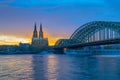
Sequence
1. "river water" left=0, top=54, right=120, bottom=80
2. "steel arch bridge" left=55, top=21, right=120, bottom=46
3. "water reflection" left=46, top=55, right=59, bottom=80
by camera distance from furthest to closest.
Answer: "steel arch bridge" left=55, top=21, right=120, bottom=46 < "water reflection" left=46, top=55, right=59, bottom=80 < "river water" left=0, top=54, right=120, bottom=80

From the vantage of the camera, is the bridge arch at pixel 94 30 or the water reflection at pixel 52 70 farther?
the bridge arch at pixel 94 30

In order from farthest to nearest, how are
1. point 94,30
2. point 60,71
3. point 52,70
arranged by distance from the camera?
point 94,30 < point 52,70 < point 60,71

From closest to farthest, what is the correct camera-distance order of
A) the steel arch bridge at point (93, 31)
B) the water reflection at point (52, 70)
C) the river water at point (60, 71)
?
the river water at point (60, 71)
the water reflection at point (52, 70)
the steel arch bridge at point (93, 31)

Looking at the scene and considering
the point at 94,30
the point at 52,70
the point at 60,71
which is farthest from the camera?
the point at 94,30

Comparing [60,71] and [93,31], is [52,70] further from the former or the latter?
[93,31]

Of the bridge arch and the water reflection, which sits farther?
the bridge arch

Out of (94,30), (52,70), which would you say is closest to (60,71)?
(52,70)

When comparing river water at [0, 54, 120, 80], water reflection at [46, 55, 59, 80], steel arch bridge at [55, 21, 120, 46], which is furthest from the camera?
steel arch bridge at [55, 21, 120, 46]

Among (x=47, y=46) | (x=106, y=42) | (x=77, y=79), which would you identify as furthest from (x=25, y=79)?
(x=47, y=46)

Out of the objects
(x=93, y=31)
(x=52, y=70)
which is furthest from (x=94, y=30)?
(x=52, y=70)

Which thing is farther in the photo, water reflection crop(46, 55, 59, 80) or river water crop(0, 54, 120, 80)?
water reflection crop(46, 55, 59, 80)

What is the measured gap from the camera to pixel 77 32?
121 meters

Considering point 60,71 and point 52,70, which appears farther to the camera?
point 52,70

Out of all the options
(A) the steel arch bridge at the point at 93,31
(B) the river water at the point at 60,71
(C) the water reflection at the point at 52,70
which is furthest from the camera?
(A) the steel arch bridge at the point at 93,31
